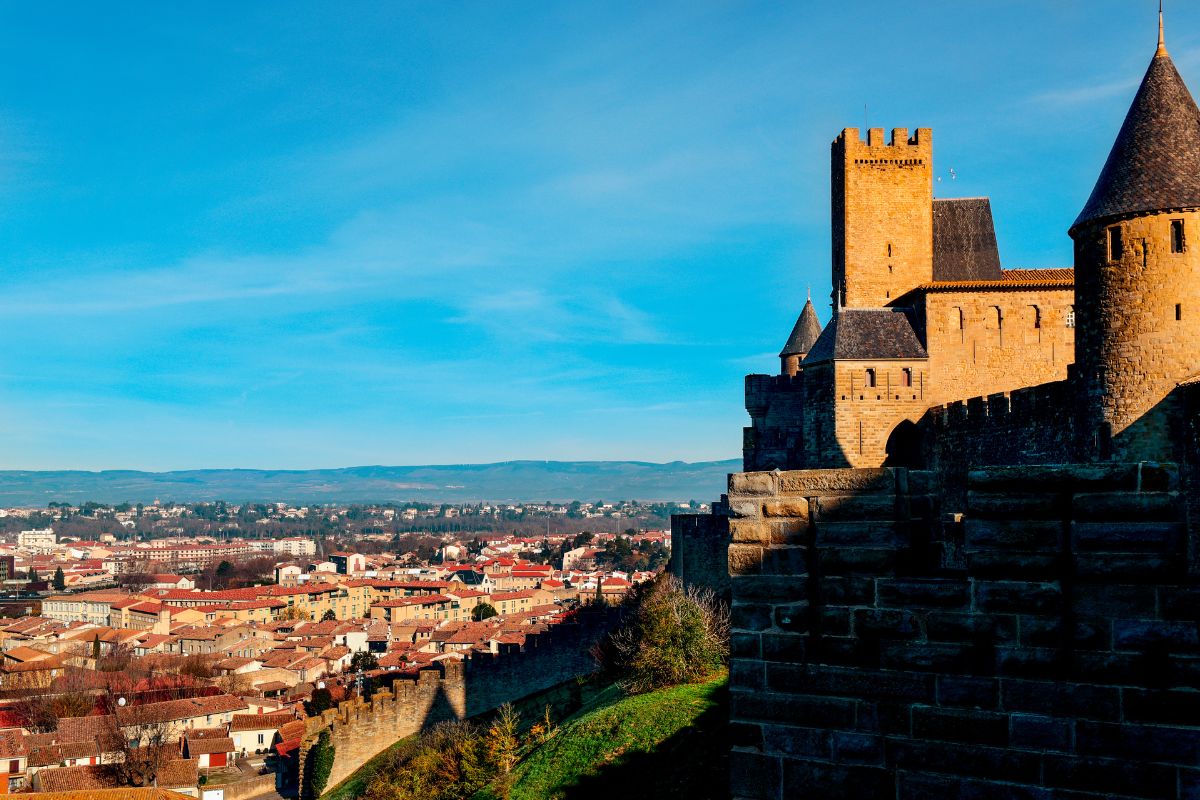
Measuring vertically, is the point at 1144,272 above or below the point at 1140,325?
above

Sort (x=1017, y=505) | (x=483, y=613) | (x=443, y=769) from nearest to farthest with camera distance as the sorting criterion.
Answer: (x=1017, y=505) → (x=443, y=769) → (x=483, y=613)

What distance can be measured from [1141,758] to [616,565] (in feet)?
469

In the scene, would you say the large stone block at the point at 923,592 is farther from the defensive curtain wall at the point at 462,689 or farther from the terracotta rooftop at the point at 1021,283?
the defensive curtain wall at the point at 462,689

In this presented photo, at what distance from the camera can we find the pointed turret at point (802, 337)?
35.3 meters

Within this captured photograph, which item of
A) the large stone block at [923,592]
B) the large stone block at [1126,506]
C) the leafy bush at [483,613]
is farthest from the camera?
the leafy bush at [483,613]

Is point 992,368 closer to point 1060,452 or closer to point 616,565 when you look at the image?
point 1060,452

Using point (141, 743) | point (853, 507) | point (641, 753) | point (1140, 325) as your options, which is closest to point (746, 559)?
point (853, 507)

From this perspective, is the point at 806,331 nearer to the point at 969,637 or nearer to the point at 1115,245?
the point at 1115,245

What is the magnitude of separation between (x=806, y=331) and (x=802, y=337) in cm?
23

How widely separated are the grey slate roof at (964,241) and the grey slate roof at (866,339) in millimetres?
3173

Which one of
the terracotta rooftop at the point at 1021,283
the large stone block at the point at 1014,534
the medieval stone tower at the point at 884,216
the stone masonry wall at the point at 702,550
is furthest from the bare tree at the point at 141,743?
the large stone block at the point at 1014,534

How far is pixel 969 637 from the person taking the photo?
3459 mm

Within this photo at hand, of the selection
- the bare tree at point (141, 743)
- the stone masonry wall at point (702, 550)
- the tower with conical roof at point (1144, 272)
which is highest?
the tower with conical roof at point (1144, 272)

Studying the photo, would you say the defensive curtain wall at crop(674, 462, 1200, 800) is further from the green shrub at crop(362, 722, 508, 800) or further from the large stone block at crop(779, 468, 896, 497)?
the green shrub at crop(362, 722, 508, 800)
